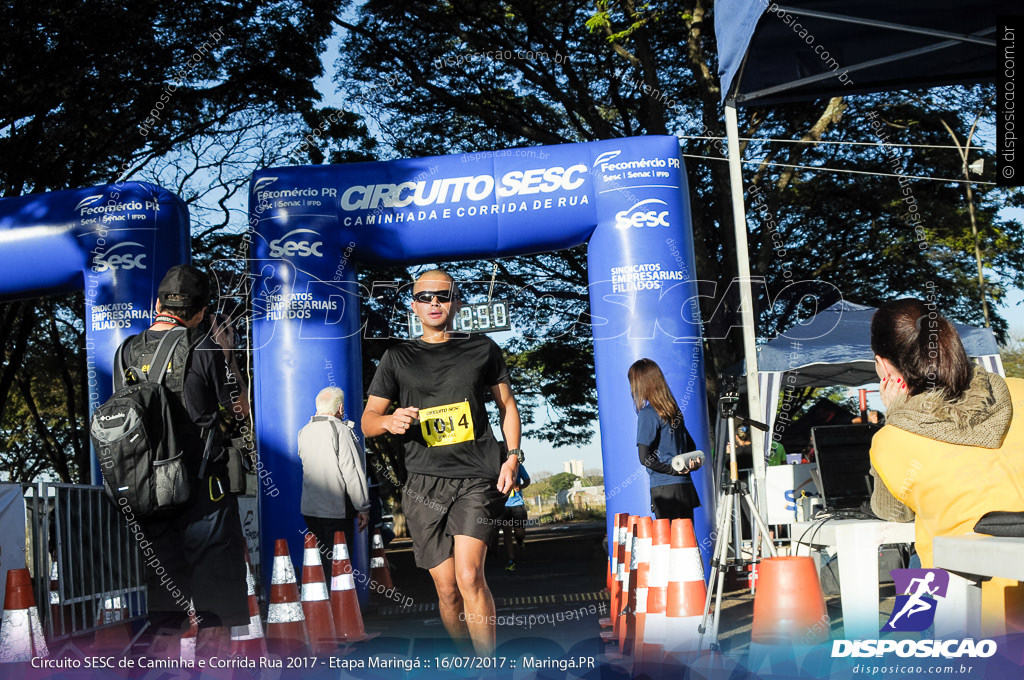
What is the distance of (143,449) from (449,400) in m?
1.48

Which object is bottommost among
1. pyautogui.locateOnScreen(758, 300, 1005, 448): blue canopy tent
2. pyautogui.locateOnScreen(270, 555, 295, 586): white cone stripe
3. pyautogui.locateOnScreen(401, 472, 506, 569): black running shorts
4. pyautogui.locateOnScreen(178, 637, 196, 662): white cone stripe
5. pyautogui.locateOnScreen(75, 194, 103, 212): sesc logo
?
pyautogui.locateOnScreen(178, 637, 196, 662): white cone stripe

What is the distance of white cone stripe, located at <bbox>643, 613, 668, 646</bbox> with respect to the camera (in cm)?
464

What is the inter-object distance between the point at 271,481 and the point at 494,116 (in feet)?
30.4

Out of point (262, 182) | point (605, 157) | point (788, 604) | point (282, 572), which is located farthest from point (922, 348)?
point (262, 182)

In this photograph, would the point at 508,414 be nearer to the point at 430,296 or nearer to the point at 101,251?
the point at 430,296

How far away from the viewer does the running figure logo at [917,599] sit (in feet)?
9.20

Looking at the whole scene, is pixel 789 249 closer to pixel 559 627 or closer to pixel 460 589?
pixel 559 627

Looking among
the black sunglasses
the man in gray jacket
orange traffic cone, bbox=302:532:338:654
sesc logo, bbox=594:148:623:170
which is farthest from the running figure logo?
sesc logo, bbox=594:148:623:170

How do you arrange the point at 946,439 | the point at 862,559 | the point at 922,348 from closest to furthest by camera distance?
the point at 946,439 < the point at 922,348 < the point at 862,559

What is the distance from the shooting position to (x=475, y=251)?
30.3 ft

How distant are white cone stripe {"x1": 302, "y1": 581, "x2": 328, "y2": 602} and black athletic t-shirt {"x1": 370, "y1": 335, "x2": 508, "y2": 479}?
110cm

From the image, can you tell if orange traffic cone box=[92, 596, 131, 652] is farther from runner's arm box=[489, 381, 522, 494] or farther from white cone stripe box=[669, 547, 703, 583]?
white cone stripe box=[669, 547, 703, 583]

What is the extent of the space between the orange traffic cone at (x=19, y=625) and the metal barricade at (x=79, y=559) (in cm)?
129

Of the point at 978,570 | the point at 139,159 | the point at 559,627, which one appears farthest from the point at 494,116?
the point at 978,570
